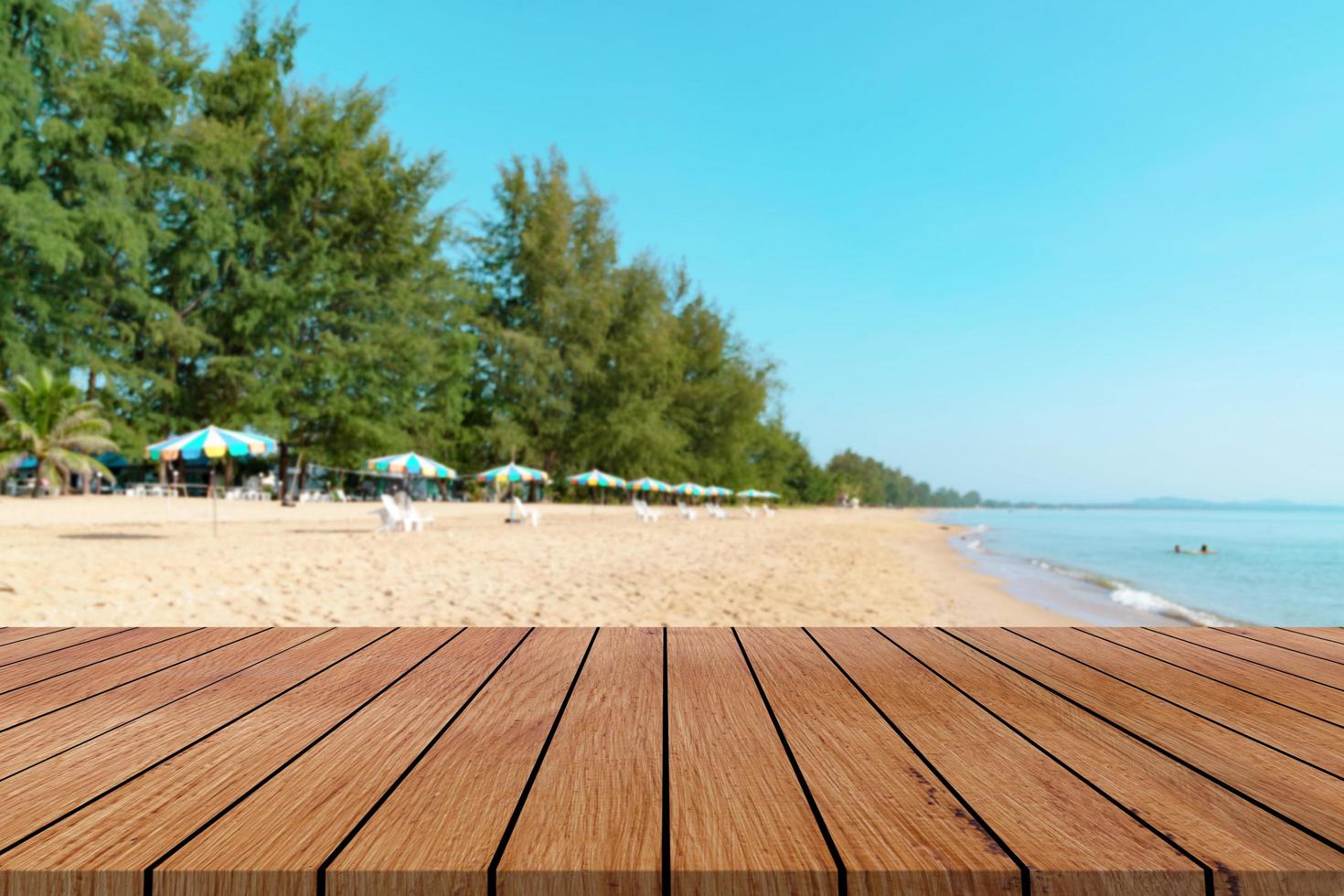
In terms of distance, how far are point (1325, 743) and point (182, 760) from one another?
195 centimetres

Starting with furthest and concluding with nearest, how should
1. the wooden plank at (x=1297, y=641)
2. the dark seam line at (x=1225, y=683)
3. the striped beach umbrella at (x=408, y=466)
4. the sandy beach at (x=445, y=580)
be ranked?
the striped beach umbrella at (x=408, y=466)
the sandy beach at (x=445, y=580)
the wooden plank at (x=1297, y=641)
the dark seam line at (x=1225, y=683)

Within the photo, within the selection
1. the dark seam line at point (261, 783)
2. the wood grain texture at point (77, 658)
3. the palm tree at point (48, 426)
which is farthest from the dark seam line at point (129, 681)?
the palm tree at point (48, 426)

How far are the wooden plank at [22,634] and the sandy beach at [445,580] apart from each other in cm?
298

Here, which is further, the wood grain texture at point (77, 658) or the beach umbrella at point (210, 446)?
the beach umbrella at point (210, 446)

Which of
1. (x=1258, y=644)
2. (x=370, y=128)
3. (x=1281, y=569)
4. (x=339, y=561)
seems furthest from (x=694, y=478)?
(x=1258, y=644)

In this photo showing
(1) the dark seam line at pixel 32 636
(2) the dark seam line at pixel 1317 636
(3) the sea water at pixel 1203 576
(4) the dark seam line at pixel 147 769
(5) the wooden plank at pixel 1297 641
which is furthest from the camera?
(3) the sea water at pixel 1203 576

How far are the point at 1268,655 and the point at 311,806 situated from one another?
2.54m

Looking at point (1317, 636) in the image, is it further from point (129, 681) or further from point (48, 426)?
point (48, 426)

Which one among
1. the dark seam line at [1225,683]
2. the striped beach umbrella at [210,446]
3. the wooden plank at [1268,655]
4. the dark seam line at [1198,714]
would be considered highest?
the striped beach umbrella at [210,446]

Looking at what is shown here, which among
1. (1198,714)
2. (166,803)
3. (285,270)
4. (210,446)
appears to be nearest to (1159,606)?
(1198,714)

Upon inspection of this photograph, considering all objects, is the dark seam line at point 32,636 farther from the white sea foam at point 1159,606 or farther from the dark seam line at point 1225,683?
the white sea foam at point 1159,606

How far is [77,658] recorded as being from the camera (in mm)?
1943

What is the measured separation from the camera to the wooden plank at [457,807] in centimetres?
78

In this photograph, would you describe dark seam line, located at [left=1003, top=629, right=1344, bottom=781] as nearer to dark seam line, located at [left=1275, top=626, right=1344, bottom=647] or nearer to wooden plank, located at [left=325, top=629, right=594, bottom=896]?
dark seam line, located at [left=1275, top=626, right=1344, bottom=647]
